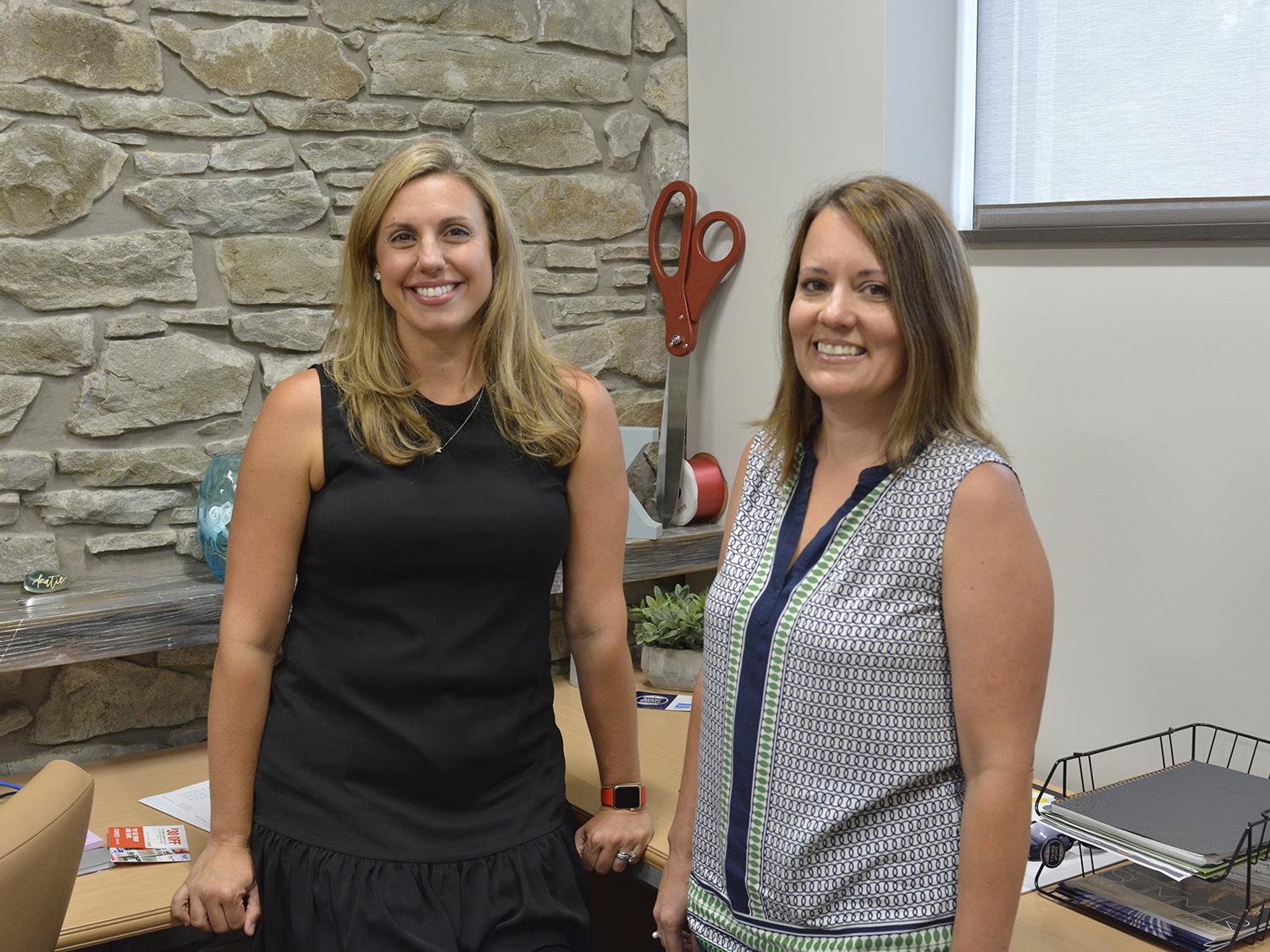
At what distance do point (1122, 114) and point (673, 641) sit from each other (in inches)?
46.6

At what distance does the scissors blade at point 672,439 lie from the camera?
2584 mm

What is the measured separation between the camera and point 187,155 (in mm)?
2154

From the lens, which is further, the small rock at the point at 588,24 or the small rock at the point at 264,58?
the small rock at the point at 588,24

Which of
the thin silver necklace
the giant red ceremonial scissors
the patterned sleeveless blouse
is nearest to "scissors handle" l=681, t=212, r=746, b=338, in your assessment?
the giant red ceremonial scissors

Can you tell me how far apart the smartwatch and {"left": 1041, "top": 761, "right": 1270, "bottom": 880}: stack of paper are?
55 cm

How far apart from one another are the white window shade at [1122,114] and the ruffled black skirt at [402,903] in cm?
124

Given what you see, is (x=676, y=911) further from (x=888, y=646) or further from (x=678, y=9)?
(x=678, y=9)

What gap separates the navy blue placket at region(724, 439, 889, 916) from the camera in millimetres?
1281

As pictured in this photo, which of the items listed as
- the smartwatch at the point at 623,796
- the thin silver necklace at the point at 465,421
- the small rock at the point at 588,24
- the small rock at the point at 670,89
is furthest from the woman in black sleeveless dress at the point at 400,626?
the small rock at the point at 670,89

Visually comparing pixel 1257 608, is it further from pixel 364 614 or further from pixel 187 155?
pixel 187 155

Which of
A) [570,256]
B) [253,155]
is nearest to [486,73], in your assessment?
[570,256]

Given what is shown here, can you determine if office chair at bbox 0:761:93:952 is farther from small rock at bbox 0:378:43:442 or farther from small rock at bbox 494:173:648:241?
small rock at bbox 494:173:648:241

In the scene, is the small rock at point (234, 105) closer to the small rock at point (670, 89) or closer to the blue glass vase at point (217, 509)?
the blue glass vase at point (217, 509)

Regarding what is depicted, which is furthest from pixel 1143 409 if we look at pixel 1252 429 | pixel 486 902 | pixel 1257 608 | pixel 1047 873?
pixel 486 902
